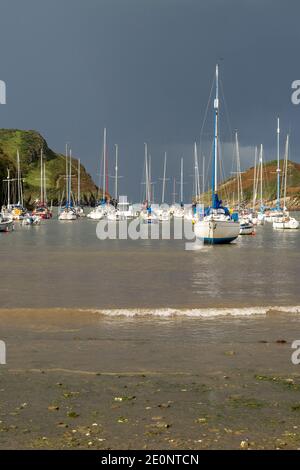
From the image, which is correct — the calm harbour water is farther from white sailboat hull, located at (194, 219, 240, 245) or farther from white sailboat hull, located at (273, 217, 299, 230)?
white sailboat hull, located at (273, 217, 299, 230)

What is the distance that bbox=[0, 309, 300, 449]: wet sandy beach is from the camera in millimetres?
8734

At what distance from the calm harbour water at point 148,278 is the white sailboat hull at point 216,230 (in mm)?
3461

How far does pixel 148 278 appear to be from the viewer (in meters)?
33.0

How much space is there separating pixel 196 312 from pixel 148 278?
12.5 m

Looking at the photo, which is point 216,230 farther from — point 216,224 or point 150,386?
point 150,386

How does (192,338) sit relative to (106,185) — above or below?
below

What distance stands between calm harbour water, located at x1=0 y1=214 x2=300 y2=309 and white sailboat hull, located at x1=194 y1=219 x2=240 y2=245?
3.46 meters

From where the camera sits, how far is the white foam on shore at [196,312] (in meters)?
20.2

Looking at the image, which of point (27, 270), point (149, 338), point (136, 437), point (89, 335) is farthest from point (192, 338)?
point (27, 270)

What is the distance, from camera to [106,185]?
446ft

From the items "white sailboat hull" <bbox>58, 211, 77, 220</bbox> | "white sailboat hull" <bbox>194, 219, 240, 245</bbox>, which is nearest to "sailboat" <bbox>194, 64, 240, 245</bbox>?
"white sailboat hull" <bbox>194, 219, 240, 245</bbox>

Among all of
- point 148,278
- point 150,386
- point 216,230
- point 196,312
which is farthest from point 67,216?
point 150,386
